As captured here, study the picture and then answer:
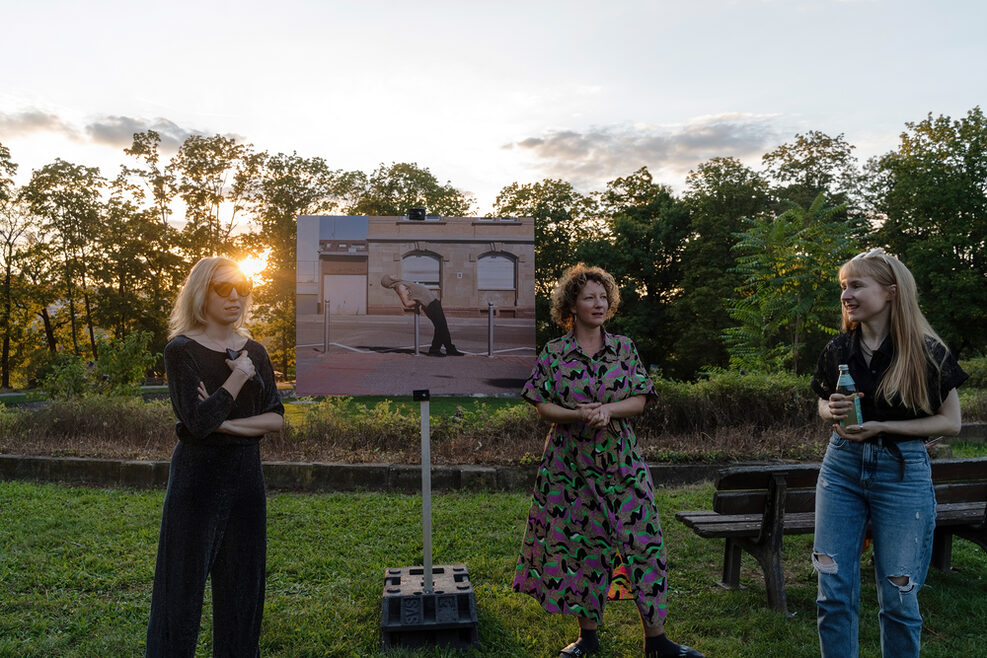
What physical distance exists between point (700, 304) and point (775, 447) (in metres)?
22.9

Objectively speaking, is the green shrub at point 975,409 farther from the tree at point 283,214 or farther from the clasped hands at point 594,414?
the tree at point 283,214

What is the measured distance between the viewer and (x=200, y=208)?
1412 inches

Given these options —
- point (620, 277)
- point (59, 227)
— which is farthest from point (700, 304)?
point (59, 227)

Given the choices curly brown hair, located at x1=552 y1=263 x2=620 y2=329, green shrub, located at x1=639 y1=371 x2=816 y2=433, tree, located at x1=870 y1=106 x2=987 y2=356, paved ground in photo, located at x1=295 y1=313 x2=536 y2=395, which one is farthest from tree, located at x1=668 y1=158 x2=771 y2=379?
curly brown hair, located at x1=552 y1=263 x2=620 y2=329

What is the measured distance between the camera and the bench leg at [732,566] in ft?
15.9

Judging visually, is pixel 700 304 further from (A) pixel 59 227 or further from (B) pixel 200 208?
(A) pixel 59 227

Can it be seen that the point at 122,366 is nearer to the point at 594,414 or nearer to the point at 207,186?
the point at 594,414

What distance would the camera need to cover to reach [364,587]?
188 inches

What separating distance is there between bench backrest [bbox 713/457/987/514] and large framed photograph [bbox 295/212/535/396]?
53.4 feet

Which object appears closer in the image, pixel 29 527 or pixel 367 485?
pixel 29 527

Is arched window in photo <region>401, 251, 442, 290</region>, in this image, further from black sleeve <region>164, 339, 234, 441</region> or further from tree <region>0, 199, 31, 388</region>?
tree <region>0, 199, 31, 388</region>

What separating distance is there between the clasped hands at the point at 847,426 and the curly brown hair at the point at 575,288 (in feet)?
4.18

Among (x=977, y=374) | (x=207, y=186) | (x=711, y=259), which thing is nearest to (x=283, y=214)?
(x=207, y=186)

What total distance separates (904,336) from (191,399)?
2980mm
